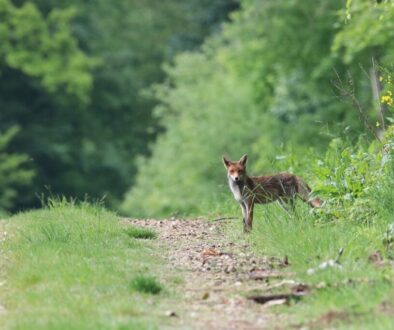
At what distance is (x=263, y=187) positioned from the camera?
14367mm

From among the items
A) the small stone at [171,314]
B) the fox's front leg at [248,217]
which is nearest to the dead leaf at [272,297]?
the small stone at [171,314]

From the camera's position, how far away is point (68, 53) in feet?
155

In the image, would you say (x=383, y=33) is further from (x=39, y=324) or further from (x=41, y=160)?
(x=41, y=160)

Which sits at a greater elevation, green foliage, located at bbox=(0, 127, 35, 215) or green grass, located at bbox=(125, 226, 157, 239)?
green grass, located at bbox=(125, 226, 157, 239)

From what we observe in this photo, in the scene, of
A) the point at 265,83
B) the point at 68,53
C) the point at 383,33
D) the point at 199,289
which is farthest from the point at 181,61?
the point at 199,289

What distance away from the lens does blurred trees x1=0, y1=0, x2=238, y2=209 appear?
4638cm

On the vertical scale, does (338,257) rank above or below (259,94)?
below

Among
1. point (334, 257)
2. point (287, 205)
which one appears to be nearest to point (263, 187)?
point (287, 205)

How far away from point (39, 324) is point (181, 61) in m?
43.6

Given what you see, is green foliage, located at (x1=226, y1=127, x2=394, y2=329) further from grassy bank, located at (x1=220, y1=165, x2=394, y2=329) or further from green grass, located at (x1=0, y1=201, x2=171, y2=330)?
green grass, located at (x1=0, y1=201, x2=171, y2=330)

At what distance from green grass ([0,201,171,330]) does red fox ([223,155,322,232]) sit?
59.7 inches

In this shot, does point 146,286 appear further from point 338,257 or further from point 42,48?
point 42,48

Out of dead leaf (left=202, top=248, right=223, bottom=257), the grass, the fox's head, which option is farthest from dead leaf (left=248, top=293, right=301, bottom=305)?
the fox's head

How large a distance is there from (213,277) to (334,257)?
1.18 metres
